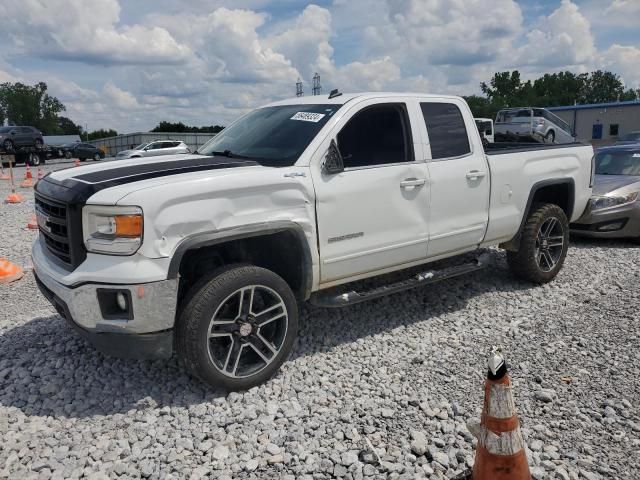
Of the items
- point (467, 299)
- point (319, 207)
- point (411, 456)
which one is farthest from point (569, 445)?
point (467, 299)

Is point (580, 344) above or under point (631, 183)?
A: under

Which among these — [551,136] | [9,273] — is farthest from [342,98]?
[551,136]

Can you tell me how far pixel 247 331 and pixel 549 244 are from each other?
3.81 m

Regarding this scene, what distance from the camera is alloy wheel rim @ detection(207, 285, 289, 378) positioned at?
3662 mm

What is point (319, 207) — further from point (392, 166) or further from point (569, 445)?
point (569, 445)

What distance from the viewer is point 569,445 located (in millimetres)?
3164

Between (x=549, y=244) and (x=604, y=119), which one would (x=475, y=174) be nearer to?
(x=549, y=244)

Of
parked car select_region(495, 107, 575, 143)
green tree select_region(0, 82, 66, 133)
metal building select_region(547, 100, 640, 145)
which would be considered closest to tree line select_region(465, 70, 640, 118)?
metal building select_region(547, 100, 640, 145)

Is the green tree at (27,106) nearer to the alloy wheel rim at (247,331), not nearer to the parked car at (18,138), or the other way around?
the parked car at (18,138)

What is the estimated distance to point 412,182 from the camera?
447cm

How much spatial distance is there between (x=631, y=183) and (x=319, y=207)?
253 inches

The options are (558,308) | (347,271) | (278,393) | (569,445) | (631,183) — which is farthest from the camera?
(631,183)

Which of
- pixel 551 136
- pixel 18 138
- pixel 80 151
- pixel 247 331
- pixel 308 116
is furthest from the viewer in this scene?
pixel 80 151

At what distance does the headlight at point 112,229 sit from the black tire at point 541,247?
411 cm
